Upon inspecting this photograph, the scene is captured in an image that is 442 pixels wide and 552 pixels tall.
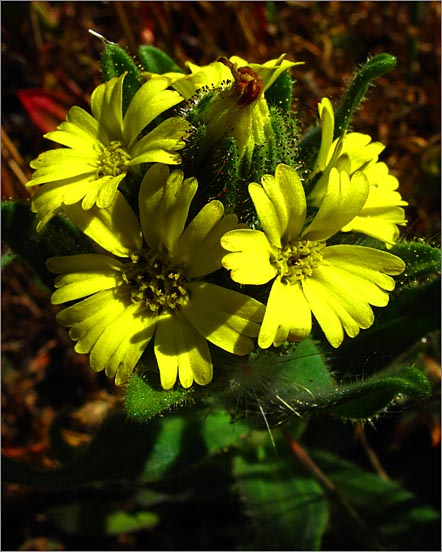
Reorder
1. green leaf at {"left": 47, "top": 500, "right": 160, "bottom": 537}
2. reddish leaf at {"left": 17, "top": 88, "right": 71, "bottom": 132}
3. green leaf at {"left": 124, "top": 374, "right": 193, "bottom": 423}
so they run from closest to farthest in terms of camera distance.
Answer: green leaf at {"left": 124, "top": 374, "right": 193, "bottom": 423}, green leaf at {"left": 47, "top": 500, "right": 160, "bottom": 537}, reddish leaf at {"left": 17, "top": 88, "right": 71, "bottom": 132}

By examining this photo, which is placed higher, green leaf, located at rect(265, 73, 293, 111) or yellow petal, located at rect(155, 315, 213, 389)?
green leaf, located at rect(265, 73, 293, 111)

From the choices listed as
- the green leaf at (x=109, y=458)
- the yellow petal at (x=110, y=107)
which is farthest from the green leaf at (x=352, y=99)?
the green leaf at (x=109, y=458)

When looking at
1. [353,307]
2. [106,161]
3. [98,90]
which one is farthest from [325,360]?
[98,90]

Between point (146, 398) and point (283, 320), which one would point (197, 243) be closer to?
point (283, 320)

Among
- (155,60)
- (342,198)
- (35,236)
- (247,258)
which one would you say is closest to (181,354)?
(247,258)

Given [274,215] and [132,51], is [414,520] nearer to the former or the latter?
[274,215]

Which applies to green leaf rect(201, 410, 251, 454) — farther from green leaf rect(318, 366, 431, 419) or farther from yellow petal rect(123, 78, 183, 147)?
yellow petal rect(123, 78, 183, 147)

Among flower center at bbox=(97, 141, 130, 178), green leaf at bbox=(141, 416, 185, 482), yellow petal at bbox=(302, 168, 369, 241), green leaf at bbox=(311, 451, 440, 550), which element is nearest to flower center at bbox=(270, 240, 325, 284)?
yellow petal at bbox=(302, 168, 369, 241)
